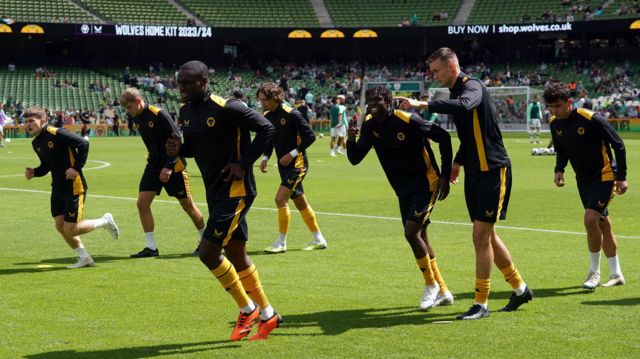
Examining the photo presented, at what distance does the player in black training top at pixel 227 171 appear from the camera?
24.2 ft

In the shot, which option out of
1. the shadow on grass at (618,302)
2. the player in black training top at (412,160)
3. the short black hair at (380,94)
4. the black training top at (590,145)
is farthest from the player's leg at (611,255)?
the short black hair at (380,94)

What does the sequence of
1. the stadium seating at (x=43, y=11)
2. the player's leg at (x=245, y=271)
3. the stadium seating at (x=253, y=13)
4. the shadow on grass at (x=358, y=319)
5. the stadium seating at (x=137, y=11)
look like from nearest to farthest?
the player's leg at (x=245, y=271)
the shadow on grass at (x=358, y=319)
the stadium seating at (x=43, y=11)
the stadium seating at (x=137, y=11)
the stadium seating at (x=253, y=13)

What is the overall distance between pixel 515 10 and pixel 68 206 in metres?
65.0

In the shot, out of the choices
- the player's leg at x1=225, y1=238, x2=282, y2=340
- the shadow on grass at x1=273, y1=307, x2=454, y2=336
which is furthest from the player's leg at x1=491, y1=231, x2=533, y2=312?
the player's leg at x1=225, y1=238, x2=282, y2=340

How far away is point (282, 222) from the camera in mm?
12656

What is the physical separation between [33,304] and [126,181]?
15540 millimetres

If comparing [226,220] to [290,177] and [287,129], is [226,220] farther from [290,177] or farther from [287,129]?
[287,129]

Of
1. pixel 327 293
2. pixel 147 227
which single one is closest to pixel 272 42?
pixel 147 227

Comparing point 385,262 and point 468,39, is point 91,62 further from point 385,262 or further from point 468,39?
point 385,262

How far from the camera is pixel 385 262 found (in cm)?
Answer: 1125


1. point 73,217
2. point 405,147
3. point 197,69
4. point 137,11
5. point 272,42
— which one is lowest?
point 272,42

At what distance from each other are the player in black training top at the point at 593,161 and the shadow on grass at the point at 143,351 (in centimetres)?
417

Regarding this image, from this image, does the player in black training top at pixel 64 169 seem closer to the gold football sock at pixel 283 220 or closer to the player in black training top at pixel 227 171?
the gold football sock at pixel 283 220

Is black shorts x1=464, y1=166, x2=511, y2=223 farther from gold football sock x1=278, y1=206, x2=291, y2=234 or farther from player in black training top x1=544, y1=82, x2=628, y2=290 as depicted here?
gold football sock x1=278, y1=206, x2=291, y2=234
